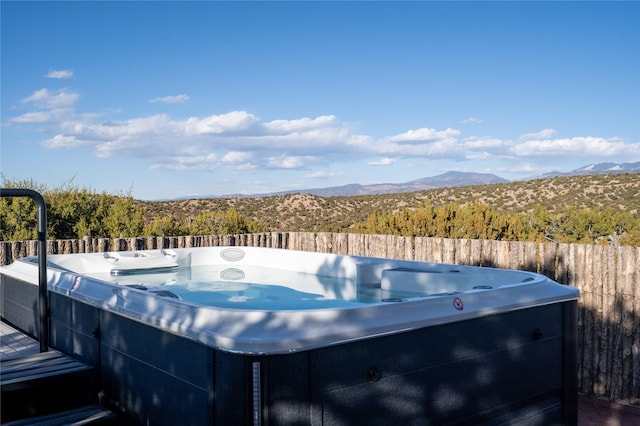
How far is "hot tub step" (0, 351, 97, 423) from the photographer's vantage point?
276 cm

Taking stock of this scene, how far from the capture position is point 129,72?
10586mm

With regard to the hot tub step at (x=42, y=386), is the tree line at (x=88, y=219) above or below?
above

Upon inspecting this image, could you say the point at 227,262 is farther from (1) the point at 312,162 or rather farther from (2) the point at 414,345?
(1) the point at 312,162

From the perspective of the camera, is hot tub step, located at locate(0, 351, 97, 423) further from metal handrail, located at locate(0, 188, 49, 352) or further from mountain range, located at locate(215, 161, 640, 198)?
mountain range, located at locate(215, 161, 640, 198)

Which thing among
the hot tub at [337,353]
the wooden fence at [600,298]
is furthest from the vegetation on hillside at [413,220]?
the hot tub at [337,353]

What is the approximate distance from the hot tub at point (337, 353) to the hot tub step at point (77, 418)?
0.36ft

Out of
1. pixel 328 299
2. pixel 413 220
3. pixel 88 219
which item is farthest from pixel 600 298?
pixel 88 219

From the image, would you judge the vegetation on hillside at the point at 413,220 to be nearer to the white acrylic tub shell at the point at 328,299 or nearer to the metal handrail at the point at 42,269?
the white acrylic tub shell at the point at 328,299

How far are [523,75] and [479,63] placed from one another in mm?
1604

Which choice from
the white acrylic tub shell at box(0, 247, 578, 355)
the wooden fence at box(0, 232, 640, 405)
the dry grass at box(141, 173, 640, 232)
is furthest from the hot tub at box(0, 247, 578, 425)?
the dry grass at box(141, 173, 640, 232)

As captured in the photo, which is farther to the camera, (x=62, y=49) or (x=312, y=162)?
(x=312, y=162)

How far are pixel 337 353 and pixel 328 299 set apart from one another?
215 centimetres

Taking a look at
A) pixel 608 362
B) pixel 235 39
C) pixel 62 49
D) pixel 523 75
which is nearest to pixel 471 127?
pixel 523 75

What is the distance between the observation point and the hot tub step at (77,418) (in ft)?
8.59
